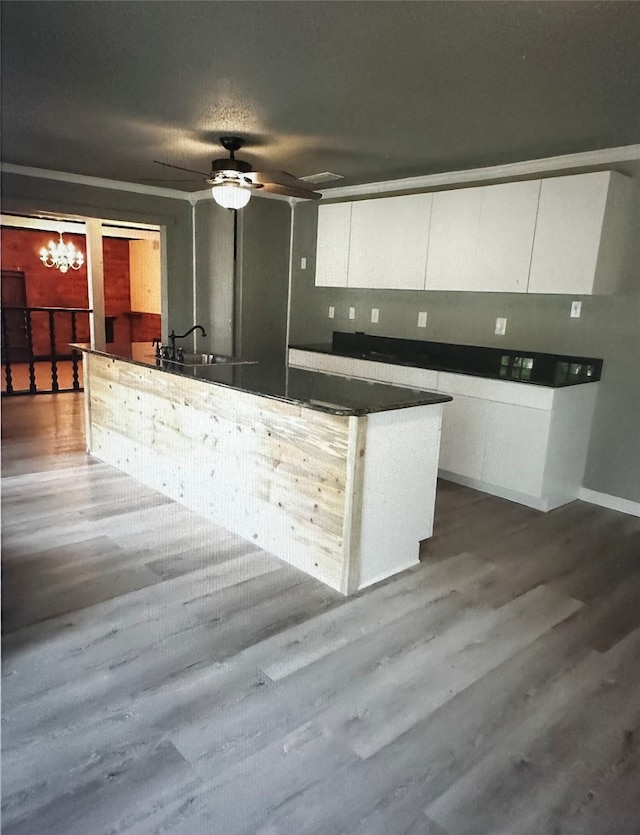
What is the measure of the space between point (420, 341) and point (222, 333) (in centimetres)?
230

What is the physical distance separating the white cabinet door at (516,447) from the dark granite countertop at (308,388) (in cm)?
101

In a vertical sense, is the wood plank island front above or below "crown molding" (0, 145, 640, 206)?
below

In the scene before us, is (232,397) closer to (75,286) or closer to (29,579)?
(29,579)

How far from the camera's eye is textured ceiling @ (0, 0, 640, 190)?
2049 millimetres

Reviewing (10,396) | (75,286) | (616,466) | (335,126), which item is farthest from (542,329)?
(75,286)

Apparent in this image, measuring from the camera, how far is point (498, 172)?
421 centimetres

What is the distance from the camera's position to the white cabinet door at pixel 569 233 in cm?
350

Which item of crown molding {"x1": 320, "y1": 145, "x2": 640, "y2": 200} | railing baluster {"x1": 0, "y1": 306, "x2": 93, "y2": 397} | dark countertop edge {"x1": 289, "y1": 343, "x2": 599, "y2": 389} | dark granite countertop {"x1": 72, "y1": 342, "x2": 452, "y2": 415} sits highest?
crown molding {"x1": 320, "y1": 145, "x2": 640, "y2": 200}

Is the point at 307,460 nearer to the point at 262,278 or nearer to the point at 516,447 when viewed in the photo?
the point at 516,447

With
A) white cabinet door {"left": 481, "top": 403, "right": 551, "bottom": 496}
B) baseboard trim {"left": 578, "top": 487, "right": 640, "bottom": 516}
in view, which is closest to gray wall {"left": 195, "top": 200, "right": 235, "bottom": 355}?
white cabinet door {"left": 481, "top": 403, "right": 551, "bottom": 496}

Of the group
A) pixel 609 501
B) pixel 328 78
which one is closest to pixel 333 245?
pixel 328 78

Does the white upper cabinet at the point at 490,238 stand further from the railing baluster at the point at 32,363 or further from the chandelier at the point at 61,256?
the chandelier at the point at 61,256

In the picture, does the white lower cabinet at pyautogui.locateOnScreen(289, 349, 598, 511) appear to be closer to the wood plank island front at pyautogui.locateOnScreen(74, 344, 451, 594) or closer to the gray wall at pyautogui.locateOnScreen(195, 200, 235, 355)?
the wood plank island front at pyautogui.locateOnScreen(74, 344, 451, 594)

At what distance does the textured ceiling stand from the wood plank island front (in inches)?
55.9
